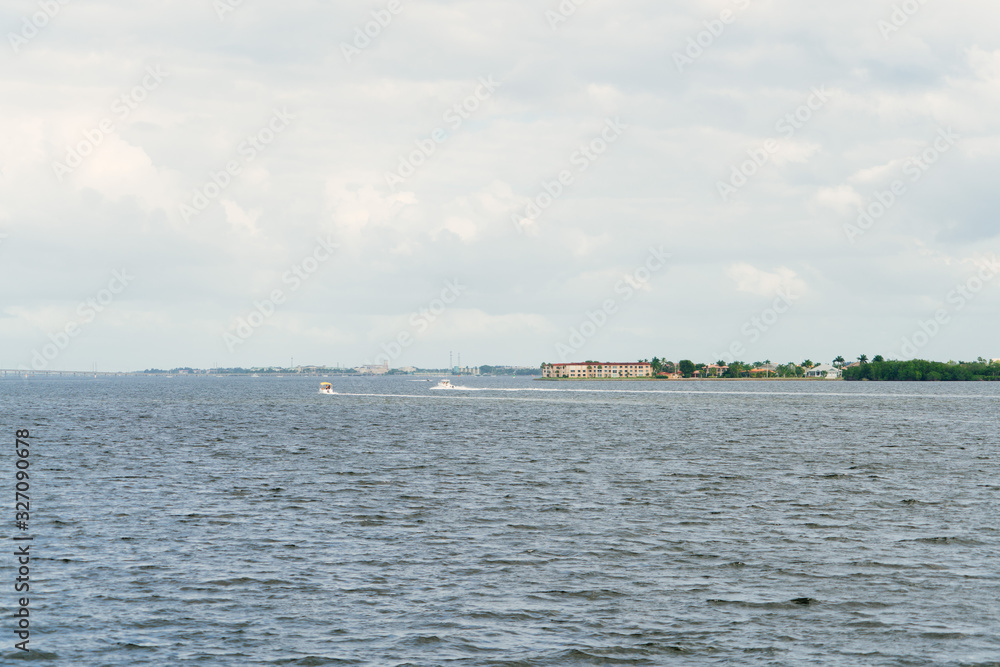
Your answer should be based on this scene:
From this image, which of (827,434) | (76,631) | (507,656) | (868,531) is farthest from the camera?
(827,434)

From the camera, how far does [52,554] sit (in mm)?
34531

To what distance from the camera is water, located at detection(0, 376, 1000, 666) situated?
2422 cm

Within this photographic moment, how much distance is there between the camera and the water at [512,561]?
2422cm

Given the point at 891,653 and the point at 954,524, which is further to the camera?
the point at 954,524

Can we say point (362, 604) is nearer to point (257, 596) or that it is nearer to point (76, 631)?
point (257, 596)

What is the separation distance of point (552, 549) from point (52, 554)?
64.7ft

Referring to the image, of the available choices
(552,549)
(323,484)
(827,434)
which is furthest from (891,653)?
(827,434)

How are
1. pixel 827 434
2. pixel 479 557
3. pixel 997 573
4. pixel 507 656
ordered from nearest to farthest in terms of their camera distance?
pixel 507 656
pixel 997 573
pixel 479 557
pixel 827 434

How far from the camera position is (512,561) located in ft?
110

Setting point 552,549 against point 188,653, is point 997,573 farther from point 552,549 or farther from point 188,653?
point 188,653

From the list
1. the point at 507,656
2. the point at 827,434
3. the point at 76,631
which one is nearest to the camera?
the point at 507,656

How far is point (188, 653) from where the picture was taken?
925 inches

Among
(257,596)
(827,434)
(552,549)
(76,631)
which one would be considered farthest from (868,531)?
(827,434)

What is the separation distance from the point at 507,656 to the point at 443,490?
97.6 ft
